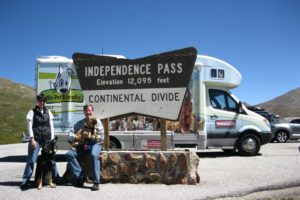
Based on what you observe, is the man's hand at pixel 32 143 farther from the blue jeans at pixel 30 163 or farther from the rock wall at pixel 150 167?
the rock wall at pixel 150 167

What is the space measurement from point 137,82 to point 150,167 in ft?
6.52

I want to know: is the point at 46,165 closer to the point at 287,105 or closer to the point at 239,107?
the point at 239,107

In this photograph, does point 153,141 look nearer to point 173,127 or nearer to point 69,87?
point 173,127

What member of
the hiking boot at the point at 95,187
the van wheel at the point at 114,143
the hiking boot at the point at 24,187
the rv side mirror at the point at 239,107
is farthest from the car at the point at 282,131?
the hiking boot at the point at 24,187

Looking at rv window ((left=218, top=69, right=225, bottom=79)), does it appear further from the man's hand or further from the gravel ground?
the man's hand

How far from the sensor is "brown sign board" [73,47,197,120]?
9.27m

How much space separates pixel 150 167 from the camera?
349 inches

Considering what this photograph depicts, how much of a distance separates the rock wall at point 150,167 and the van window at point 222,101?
6.16m

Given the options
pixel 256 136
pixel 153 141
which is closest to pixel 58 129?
pixel 153 141

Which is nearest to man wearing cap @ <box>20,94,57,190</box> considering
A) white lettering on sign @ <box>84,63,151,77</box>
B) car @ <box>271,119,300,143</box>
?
white lettering on sign @ <box>84,63,151,77</box>

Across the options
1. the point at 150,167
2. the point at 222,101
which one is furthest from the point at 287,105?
the point at 150,167

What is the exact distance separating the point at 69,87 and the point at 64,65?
0.77m

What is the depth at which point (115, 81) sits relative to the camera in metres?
9.64

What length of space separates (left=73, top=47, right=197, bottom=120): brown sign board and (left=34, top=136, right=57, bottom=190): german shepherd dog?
1678 millimetres
